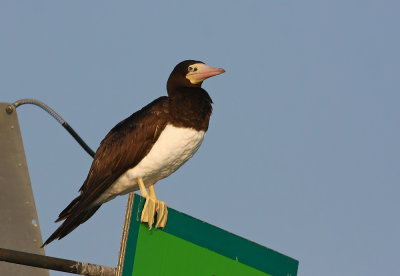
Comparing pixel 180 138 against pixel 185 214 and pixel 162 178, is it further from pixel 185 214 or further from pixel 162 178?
pixel 185 214

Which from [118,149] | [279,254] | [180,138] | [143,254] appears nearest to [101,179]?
[118,149]

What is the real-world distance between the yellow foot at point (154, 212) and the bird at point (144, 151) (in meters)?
2.14

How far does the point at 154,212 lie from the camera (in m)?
4.14

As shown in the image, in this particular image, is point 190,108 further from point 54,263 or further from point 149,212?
point 54,263

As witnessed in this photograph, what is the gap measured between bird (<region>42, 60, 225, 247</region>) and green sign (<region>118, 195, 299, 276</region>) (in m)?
1.76

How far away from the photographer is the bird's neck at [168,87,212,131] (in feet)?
22.7

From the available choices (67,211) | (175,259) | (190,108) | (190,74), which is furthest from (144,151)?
(175,259)

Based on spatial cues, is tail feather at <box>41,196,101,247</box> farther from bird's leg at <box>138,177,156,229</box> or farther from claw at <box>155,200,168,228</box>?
bird's leg at <box>138,177,156,229</box>

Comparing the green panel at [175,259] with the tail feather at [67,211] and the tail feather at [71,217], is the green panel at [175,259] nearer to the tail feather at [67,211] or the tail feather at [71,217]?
the tail feather at [71,217]

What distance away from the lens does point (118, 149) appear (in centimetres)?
698

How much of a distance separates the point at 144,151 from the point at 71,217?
891mm

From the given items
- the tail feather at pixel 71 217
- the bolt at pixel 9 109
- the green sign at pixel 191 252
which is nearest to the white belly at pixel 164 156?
the tail feather at pixel 71 217

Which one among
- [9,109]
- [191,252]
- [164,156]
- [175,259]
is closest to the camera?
[175,259]

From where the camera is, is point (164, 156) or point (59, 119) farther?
point (59, 119)
